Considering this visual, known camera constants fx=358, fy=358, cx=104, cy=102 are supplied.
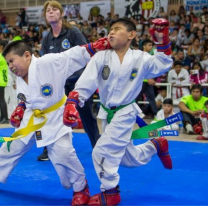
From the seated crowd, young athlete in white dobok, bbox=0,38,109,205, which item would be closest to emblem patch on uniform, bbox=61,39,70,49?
the seated crowd

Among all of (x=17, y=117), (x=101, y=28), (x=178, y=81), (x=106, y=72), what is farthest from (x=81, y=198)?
(x=101, y=28)

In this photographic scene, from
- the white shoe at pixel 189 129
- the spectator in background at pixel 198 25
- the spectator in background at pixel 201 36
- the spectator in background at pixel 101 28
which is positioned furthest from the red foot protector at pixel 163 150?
the spectator in background at pixel 101 28

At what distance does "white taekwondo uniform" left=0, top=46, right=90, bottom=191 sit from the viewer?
115 inches

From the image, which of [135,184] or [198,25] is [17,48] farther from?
[198,25]

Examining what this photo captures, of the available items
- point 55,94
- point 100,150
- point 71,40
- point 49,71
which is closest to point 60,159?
point 100,150

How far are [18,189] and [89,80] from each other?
1.25 meters

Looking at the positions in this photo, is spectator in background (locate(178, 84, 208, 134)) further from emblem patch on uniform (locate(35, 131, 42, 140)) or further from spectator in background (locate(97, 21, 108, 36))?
spectator in background (locate(97, 21, 108, 36))

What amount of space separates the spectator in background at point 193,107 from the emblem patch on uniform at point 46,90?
13.4 ft

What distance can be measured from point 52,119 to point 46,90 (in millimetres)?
248

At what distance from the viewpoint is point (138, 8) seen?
12891mm

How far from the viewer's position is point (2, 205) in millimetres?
2875

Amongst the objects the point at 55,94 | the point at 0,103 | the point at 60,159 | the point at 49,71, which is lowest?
the point at 0,103

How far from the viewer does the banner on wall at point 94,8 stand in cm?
1372

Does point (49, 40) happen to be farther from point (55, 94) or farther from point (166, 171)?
point (166, 171)
